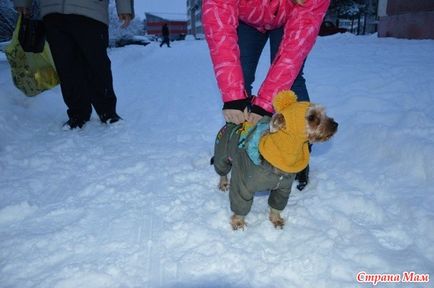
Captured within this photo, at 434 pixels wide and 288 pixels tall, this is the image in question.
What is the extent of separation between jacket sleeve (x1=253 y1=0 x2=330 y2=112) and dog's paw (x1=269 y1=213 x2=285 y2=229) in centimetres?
74

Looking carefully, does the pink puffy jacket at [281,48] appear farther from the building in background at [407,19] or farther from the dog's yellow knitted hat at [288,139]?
the building in background at [407,19]

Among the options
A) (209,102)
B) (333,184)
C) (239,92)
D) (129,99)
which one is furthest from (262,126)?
(129,99)

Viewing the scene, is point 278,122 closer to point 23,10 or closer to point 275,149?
point 275,149

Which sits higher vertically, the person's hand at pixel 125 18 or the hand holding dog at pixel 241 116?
the person's hand at pixel 125 18


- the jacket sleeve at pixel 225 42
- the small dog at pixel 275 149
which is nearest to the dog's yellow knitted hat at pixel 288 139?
the small dog at pixel 275 149

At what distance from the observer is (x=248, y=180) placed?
7.17 feet

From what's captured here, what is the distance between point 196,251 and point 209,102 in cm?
384

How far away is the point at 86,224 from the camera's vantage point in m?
2.39

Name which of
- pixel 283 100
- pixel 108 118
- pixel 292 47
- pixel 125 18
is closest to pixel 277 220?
pixel 283 100

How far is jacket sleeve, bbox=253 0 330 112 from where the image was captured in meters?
2.25

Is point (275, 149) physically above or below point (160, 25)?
above

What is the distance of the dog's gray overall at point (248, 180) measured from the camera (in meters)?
2.13

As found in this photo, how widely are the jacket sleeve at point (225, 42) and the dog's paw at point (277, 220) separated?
853 millimetres

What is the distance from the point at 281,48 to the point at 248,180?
0.92 meters
